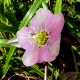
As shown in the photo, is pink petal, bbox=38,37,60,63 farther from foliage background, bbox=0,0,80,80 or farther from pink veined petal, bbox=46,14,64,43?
foliage background, bbox=0,0,80,80

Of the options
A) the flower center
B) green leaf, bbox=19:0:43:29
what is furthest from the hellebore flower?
green leaf, bbox=19:0:43:29

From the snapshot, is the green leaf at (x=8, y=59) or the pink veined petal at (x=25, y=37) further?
the green leaf at (x=8, y=59)

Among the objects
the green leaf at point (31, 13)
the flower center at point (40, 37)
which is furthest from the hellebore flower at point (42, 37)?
the green leaf at point (31, 13)

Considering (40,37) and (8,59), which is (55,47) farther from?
(8,59)

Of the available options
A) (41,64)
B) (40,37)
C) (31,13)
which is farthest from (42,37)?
(41,64)

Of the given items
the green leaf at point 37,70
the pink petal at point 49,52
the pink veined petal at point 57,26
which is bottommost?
the green leaf at point 37,70

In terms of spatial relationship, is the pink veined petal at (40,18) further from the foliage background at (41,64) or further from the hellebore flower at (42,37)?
the foliage background at (41,64)
